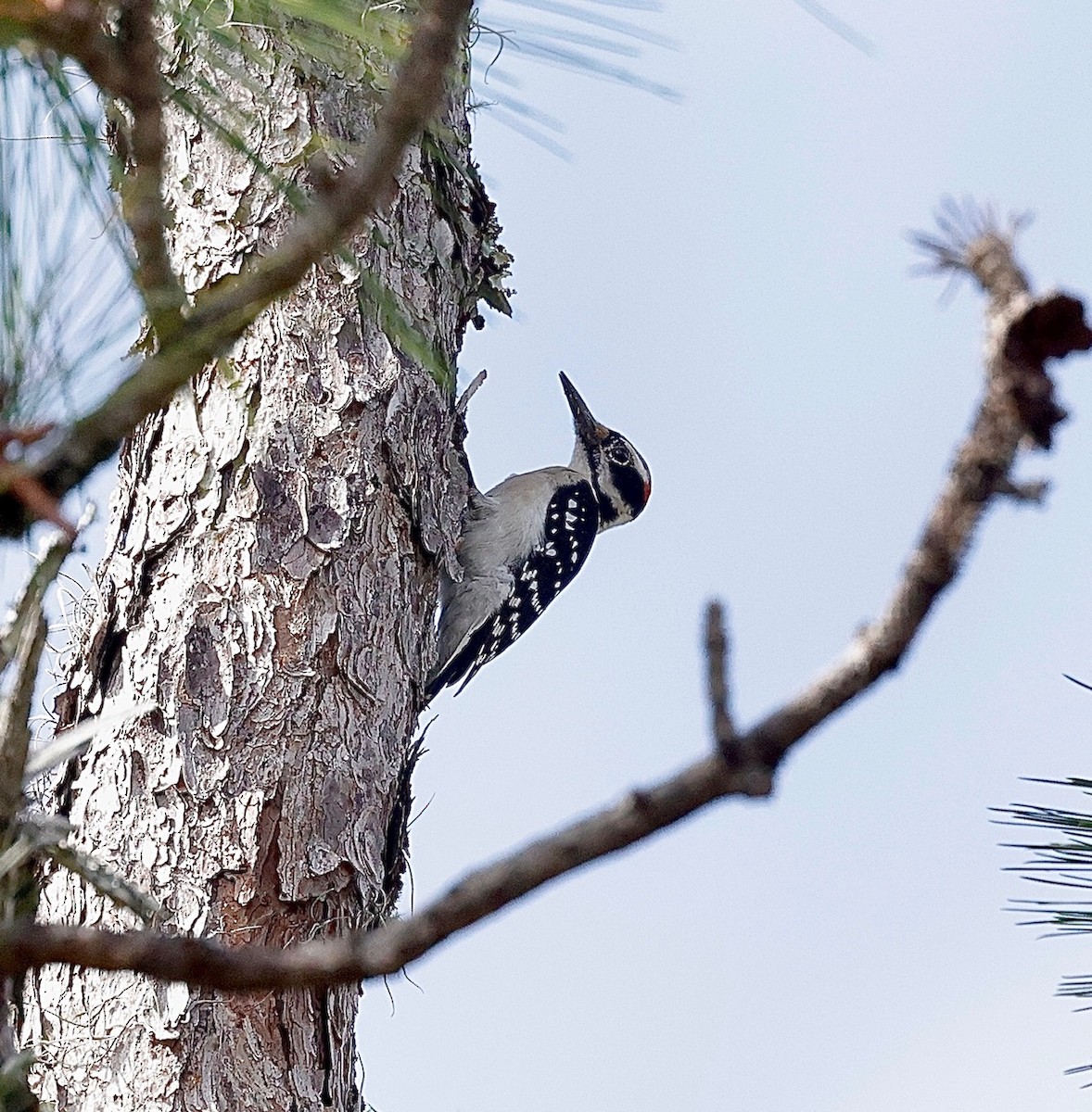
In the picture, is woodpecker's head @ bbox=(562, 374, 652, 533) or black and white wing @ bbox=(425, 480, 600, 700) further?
woodpecker's head @ bbox=(562, 374, 652, 533)

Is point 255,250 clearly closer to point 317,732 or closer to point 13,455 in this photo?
point 317,732

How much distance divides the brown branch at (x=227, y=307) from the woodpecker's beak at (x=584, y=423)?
202 inches

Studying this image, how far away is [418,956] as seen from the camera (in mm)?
989

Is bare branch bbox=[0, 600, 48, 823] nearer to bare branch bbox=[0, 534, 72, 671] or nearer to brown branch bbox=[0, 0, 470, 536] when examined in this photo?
bare branch bbox=[0, 534, 72, 671]

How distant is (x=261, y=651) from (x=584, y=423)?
131 inches

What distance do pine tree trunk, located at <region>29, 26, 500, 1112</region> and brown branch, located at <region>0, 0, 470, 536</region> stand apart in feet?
5.61

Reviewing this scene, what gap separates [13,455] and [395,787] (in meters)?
2.26

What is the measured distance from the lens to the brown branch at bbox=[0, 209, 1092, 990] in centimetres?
77

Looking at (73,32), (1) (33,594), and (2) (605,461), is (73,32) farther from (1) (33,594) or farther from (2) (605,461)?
(2) (605,461)

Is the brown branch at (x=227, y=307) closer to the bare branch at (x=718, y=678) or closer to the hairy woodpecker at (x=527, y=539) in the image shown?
the bare branch at (x=718, y=678)

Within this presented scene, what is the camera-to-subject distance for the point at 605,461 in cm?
614

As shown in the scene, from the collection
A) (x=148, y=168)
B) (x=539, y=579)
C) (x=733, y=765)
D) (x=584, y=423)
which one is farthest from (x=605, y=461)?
(x=733, y=765)

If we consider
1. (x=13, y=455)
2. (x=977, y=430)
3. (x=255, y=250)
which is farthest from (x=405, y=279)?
(x=977, y=430)

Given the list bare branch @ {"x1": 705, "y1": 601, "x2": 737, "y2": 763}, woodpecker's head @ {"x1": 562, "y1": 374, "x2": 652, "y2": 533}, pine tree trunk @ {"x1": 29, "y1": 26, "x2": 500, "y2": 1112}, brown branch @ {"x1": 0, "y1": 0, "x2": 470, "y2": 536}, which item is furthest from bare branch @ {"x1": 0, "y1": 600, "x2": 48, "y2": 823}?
woodpecker's head @ {"x1": 562, "y1": 374, "x2": 652, "y2": 533}
